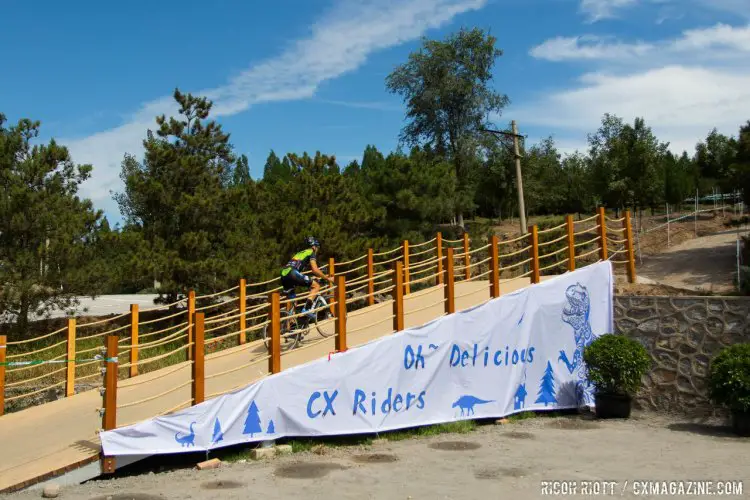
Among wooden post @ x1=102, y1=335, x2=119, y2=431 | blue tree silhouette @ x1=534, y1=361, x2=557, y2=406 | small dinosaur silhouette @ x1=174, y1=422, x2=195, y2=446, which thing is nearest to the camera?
wooden post @ x1=102, y1=335, x2=119, y2=431

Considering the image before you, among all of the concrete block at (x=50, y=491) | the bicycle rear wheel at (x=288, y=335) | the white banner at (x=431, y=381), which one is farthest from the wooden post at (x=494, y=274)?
the concrete block at (x=50, y=491)

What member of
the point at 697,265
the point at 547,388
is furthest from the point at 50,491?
the point at 697,265

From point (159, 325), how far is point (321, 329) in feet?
27.8

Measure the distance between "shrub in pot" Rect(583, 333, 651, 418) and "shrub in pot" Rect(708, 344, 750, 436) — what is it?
3.53ft

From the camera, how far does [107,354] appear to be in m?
6.31

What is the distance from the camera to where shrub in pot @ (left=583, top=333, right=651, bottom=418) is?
30.6ft

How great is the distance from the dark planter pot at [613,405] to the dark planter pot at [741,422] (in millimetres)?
1525

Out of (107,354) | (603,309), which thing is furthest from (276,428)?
(603,309)

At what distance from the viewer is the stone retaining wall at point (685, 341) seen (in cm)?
952

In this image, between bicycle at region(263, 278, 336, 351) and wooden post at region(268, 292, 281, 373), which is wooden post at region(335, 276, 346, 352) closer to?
wooden post at region(268, 292, 281, 373)

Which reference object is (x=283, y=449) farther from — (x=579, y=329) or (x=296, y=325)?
(x=579, y=329)

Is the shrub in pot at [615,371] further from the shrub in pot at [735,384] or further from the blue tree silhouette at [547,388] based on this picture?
the shrub in pot at [735,384]

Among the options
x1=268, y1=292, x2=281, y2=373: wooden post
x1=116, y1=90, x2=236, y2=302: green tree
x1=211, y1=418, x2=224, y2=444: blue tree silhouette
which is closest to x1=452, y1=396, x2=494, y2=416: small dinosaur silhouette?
x1=268, y1=292, x2=281, y2=373: wooden post

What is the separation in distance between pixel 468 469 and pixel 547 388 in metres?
3.96
